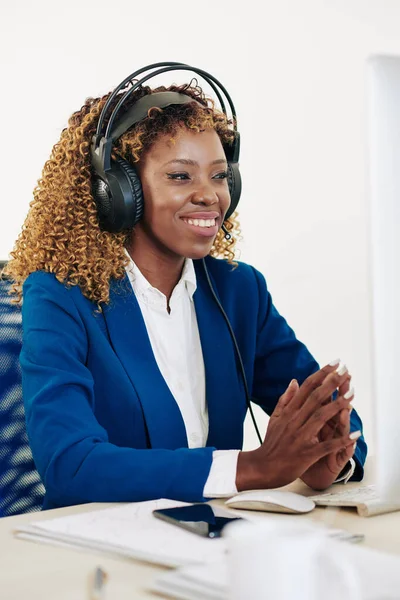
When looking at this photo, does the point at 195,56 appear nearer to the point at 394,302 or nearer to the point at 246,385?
the point at 246,385

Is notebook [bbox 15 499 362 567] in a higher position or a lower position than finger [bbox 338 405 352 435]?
lower

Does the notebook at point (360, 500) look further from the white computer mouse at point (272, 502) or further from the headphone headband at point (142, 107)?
the headphone headband at point (142, 107)

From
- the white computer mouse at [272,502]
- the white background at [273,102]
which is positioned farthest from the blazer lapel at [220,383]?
the white background at [273,102]

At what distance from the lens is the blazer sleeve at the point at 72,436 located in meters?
1.10

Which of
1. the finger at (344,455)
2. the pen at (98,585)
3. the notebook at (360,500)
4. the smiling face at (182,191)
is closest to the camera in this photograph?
the pen at (98,585)

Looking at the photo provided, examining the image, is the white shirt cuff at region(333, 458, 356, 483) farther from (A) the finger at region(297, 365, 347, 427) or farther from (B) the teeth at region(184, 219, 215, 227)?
(B) the teeth at region(184, 219, 215, 227)

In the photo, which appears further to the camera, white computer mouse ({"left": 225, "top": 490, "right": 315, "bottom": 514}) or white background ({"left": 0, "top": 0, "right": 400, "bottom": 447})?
white background ({"left": 0, "top": 0, "right": 400, "bottom": 447})

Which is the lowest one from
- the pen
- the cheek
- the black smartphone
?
the pen

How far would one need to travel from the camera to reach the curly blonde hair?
4.98 feet

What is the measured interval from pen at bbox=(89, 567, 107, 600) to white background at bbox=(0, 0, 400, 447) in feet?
8.39

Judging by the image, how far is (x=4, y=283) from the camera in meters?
1.55

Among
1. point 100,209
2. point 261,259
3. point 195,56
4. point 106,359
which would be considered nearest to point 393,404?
point 106,359

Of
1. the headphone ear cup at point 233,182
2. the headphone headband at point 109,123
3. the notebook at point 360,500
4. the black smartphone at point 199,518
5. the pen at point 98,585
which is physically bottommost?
the notebook at point 360,500

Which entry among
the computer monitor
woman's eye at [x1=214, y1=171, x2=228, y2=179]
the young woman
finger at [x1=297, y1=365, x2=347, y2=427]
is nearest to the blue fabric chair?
the young woman
